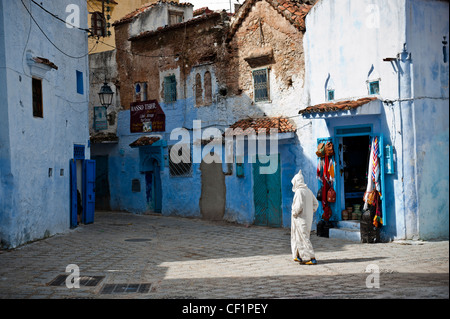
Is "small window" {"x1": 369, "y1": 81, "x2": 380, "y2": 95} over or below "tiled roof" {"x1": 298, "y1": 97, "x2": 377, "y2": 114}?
over

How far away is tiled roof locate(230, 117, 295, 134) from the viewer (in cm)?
1597

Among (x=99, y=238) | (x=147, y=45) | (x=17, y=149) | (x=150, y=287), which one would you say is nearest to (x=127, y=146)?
(x=147, y=45)

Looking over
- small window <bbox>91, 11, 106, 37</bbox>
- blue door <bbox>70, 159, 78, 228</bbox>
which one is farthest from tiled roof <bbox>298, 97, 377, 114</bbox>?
small window <bbox>91, 11, 106, 37</bbox>

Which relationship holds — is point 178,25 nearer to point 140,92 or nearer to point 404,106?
point 140,92

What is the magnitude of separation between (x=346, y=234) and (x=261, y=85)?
588cm

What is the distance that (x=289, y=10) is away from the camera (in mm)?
16312

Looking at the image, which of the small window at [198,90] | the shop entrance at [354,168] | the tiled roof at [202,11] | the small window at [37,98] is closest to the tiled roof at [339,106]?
Answer: the shop entrance at [354,168]

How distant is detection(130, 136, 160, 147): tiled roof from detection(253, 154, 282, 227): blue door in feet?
16.4

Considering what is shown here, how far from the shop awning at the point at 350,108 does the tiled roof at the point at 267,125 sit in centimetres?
220

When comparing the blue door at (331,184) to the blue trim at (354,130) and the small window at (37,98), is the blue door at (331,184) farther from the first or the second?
the small window at (37,98)

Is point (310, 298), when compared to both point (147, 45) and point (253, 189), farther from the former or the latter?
point (147, 45)

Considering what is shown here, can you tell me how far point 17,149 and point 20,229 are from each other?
74.4 inches

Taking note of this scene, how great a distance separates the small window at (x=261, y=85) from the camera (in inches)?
676

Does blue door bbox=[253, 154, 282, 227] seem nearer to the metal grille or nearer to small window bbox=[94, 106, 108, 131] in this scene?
the metal grille
